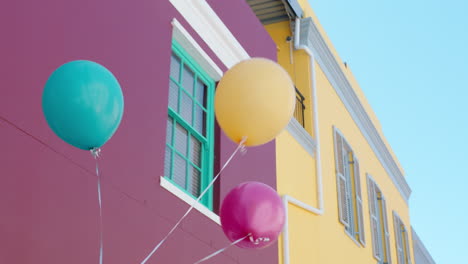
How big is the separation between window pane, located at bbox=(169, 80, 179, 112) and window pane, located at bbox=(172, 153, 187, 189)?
0.43 metres

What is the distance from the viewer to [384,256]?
11.3m

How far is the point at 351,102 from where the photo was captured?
1132 cm

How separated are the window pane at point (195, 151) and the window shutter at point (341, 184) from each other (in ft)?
13.1

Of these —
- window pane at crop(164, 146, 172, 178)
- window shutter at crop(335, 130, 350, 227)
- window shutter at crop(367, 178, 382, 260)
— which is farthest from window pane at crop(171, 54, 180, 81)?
window shutter at crop(367, 178, 382, 260)

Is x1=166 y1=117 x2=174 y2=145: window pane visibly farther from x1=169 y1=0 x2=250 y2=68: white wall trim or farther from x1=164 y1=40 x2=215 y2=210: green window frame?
x1=169 y1=0 x2=250 y2=68: white wall trim

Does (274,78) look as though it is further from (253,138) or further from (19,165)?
(19,165)

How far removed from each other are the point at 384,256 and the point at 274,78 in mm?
8343


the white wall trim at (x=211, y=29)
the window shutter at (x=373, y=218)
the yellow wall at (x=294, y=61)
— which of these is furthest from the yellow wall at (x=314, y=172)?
the white wall trim at (x=211, y=29)

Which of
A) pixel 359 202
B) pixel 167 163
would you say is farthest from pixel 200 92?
pixel 359 202

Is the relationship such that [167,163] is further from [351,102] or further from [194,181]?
[351,102]

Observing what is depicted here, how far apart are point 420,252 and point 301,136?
999 cm

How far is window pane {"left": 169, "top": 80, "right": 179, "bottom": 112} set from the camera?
17.7ft

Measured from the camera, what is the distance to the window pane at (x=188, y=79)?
5.74 m

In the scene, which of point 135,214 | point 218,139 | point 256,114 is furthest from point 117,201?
point 218,139
